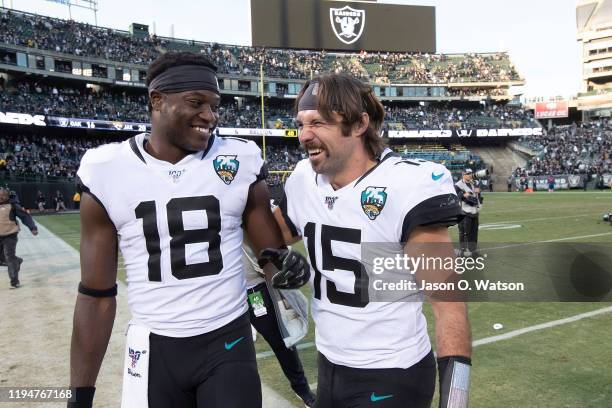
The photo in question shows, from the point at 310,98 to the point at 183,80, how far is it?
0.60 metres

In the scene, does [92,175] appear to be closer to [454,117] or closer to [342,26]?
[342,26]

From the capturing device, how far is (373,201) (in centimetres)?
198

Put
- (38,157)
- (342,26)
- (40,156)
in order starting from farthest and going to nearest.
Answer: (342,26) < (40,156) < (38,157)

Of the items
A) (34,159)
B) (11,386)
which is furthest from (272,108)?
(11,386)

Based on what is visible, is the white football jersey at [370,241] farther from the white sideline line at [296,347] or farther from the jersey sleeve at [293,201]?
the white sideline line at [296,347]

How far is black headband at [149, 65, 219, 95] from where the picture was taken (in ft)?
7.34

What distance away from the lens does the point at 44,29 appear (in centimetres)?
4191

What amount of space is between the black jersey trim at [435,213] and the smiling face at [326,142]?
413 millimetres

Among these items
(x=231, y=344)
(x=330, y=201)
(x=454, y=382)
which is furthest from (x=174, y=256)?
(x=454, y=382)

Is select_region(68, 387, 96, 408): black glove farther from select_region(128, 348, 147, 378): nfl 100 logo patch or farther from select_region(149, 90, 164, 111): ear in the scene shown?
select_region(149, 90, 164, 111): ear

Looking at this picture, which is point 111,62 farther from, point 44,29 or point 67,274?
point 67,274

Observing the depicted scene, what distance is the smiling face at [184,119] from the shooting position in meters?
2.23

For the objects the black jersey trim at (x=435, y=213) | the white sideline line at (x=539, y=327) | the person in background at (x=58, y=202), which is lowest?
the person in background at (x=58, y=202)

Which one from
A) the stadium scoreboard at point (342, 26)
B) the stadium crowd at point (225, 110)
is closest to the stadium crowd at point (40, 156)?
the stadium crowd at point (225, 110)
